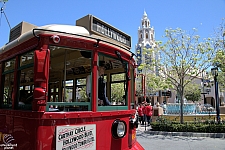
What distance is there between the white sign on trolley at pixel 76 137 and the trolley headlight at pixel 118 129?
383 mm

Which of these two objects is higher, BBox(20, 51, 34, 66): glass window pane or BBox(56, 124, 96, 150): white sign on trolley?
BBox(20, 51, 34, 66): glass window pane

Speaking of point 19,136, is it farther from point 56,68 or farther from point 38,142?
point 56,68

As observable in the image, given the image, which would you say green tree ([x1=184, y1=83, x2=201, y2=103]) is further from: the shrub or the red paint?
the red paint

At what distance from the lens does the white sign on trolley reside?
2.55 metres

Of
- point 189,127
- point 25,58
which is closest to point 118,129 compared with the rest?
point 25,58

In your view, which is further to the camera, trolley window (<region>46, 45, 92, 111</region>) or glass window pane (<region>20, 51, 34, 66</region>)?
glass window pane (<region>20, 51, 34, 66</region>)

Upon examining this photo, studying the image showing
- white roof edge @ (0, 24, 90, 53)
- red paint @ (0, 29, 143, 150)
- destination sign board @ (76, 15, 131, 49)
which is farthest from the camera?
destination sign board @ (76, 15, 131, 49)

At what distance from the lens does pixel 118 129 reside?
315cm

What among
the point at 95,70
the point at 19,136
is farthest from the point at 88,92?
the point at 19,136

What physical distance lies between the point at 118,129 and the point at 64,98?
0.96 meters

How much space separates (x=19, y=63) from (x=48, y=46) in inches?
27.7

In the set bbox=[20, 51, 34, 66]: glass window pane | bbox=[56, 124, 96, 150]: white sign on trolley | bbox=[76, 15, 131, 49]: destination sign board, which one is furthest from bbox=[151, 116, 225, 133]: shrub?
bbox=[20, 51, 34, 66]: glass window pane

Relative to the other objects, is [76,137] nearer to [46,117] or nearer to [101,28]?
[46,117]

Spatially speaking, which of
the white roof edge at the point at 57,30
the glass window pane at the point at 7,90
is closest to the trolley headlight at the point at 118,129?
the white roof edge at the point at 57,30
